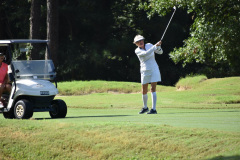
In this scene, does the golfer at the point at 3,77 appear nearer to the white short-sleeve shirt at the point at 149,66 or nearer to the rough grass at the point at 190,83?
the white short-sleeve shirt at the point at 149,66

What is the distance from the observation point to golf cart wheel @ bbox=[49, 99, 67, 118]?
13.4m

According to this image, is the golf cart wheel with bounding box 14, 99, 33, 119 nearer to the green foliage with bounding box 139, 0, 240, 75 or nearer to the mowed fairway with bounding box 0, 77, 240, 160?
the mowed fairway with bounding box 0, 77, 240, 160

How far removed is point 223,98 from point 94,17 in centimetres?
1702

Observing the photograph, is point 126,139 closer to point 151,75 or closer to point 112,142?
point 112,142

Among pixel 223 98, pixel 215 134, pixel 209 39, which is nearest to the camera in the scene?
pixel 215 134

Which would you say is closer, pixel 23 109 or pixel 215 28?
pixel 23 109

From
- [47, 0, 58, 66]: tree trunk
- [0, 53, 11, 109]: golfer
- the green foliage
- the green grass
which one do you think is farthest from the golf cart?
[47, 0, 58, 66]: tree trunk

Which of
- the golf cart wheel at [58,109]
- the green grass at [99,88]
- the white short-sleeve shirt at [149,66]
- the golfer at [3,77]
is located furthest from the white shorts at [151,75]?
the green grass at [99,88]

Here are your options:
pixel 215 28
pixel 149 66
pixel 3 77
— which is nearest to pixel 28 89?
pixel 3 77

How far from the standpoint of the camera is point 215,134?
29.9ft

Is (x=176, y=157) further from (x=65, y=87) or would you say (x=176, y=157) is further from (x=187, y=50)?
(x=65, y=87)

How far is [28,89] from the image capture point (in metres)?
12.7

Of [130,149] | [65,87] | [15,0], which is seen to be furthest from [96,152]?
[15,0]

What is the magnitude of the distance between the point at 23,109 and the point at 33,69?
1.47m
